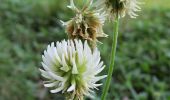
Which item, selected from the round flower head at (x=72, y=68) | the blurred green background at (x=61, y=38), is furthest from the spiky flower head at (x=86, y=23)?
the blurred green background at (x=61, y=38)

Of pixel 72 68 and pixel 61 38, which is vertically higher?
pixel 72 68

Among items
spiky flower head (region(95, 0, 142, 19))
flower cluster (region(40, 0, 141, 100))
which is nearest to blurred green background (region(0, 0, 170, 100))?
spiky flower head (region(95, 0, 142, 19))

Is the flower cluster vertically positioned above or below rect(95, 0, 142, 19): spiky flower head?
below

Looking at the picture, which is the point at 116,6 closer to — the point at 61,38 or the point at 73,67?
Result: the point at 73,67

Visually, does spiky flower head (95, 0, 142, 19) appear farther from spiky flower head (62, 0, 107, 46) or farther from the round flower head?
the round flower head

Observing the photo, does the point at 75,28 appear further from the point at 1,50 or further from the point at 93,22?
the point at 1,50

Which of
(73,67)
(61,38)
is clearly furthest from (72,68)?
(61,38)
